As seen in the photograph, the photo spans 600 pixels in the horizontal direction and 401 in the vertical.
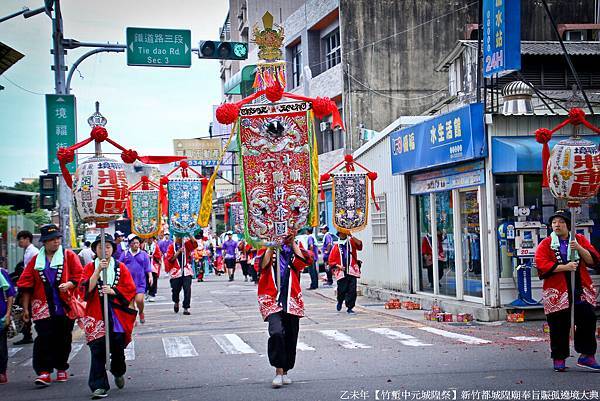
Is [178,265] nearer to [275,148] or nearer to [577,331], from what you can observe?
[275,148]

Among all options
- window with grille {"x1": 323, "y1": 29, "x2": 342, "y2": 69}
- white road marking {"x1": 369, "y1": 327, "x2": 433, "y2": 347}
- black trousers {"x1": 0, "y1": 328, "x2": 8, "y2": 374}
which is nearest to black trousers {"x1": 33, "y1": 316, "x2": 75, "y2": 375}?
black trousers {"x1": 0, "y1": 328, "x2": 8, "y2": 374}

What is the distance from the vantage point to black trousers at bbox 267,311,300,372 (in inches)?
364

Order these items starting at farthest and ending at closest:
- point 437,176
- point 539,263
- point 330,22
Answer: point 330,22
point 437,176
point 539,263

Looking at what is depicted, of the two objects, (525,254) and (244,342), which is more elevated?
(525,254)

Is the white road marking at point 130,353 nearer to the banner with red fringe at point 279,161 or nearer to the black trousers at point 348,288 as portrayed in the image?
the banner with red fringe at point 279,161

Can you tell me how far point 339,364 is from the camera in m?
11.1

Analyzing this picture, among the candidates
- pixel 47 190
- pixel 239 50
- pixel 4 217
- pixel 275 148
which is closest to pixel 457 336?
pixel 275 148

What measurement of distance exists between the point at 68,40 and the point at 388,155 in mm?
8503

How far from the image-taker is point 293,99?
1020 cm

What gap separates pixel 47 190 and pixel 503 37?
32.4ft

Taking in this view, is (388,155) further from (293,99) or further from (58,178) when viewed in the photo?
(293,99)

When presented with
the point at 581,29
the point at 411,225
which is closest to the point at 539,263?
the point at 411,225

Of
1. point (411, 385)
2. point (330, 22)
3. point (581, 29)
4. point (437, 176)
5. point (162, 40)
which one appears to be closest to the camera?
point (411, 385)

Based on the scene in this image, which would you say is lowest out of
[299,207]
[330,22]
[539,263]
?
[539,263]
